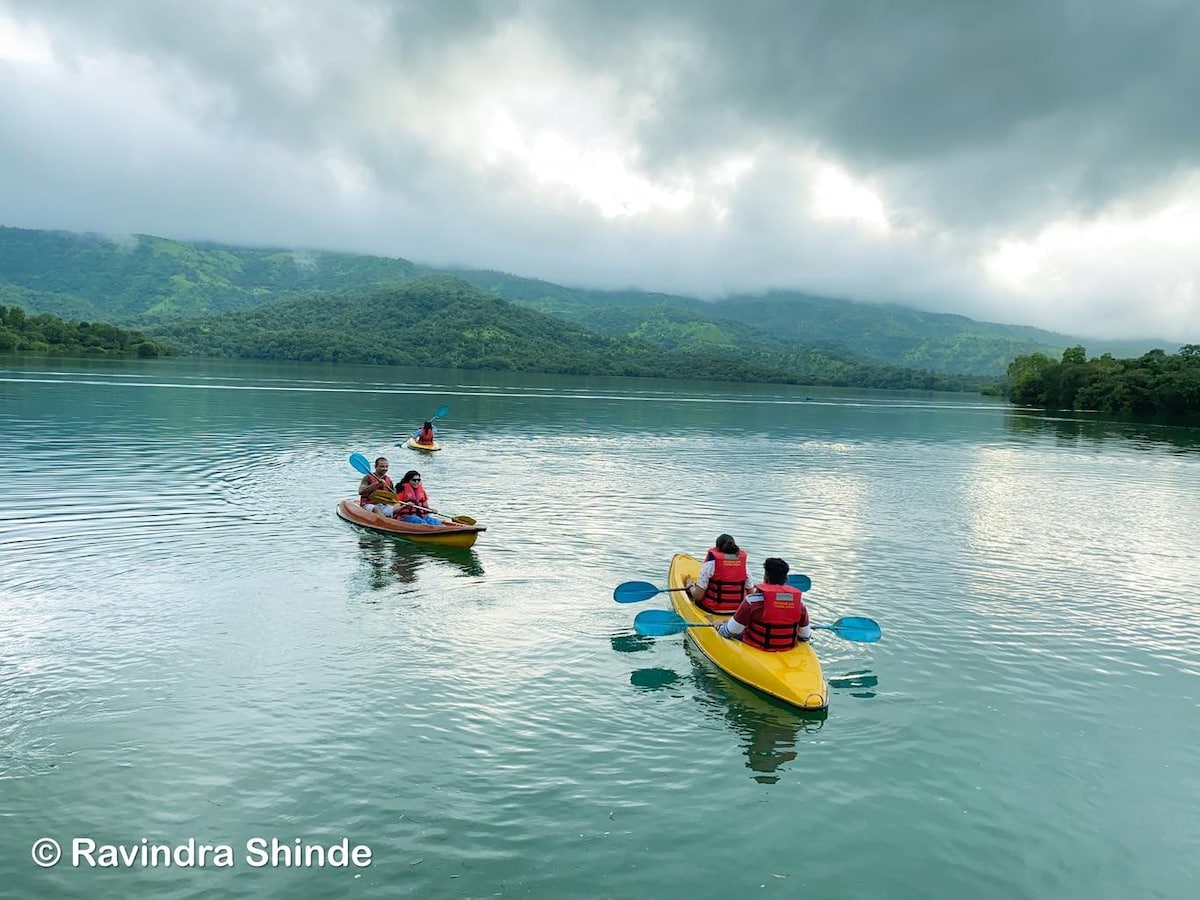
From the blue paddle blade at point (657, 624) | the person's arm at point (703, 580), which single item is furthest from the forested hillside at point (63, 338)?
the person's arm at point (703, 580)

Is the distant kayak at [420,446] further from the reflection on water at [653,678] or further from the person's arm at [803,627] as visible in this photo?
the person's arm at [803,627]

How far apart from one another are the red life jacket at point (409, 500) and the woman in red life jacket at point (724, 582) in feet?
39.1

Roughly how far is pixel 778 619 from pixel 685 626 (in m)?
2.57

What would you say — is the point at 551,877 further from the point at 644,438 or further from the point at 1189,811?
the point at 644,438

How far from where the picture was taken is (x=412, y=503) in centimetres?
2612

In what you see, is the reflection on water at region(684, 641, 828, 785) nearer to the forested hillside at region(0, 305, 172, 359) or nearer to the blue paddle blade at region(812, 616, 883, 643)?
the blue paddle blade at region(812, 616, 883, 643)

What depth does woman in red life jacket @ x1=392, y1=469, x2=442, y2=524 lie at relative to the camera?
2594 cm

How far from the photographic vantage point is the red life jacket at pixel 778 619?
14.7 meters

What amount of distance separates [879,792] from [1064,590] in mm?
15462

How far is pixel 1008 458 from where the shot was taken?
→ 208ft

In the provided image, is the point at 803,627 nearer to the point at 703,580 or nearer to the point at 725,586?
the point at 725,586

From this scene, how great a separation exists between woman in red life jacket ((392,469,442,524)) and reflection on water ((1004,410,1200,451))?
7650cm

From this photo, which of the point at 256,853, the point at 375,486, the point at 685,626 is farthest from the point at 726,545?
the point at 375,486

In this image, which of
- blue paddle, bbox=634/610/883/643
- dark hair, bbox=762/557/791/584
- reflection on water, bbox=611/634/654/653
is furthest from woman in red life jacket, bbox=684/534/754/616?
dark hair, bbox=762/557/791/584
